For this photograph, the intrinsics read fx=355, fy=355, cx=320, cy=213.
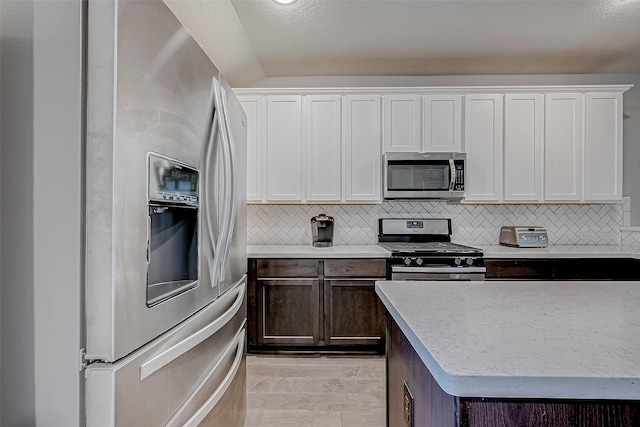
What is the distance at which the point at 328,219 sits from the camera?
3.32 metres

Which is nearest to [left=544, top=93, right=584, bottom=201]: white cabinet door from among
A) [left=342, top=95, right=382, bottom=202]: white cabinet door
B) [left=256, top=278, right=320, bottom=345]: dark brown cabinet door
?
[left=342, top=95, right=382, bottom=202]: white cabinet door

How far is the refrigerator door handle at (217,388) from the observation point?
1035 mm

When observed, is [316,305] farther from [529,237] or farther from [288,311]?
[529,237]

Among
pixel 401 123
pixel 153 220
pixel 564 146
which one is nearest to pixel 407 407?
pixel 153 220

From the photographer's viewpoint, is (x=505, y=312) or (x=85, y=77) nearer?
(x=85, y=77)

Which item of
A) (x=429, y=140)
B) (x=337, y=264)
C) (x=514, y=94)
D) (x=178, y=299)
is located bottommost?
(x=337, y=264)

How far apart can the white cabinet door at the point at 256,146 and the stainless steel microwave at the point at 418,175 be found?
3.68 ft

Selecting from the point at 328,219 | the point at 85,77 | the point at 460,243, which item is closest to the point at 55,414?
the point at 85,77

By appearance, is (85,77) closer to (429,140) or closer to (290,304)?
(290,304)

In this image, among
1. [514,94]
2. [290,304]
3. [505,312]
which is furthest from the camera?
[514,94]

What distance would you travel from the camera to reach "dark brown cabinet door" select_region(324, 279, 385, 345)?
9.66ft

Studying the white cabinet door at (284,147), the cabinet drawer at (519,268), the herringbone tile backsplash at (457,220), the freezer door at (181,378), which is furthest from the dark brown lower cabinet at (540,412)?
the herringbone tile backsplash at (457,220)

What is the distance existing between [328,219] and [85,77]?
2.68 meters

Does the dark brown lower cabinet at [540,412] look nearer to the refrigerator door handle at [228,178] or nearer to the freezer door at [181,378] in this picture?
the freezer door at [181,378]
